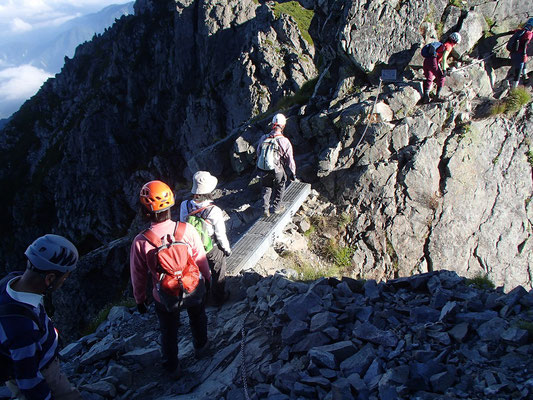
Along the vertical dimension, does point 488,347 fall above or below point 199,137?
below

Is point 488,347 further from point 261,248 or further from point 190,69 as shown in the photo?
point 190,69

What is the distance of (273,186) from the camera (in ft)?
35.0

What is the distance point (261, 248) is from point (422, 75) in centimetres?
892

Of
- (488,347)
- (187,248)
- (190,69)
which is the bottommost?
(488,347)

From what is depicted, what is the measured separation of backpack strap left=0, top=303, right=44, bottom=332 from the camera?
3.55m

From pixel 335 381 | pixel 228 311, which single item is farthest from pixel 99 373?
pixel 335 381

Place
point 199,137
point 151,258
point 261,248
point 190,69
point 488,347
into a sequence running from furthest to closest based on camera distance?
point 190,69 < point 199,137 < point 261,248 < point 151,258 < point 488,347

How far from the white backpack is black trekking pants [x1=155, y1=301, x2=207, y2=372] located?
195 inches

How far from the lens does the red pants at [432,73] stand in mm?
12273

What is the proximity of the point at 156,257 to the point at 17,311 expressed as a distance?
173cm

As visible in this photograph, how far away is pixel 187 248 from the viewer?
16.9ft

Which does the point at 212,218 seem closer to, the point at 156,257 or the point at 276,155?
the point at 156,257

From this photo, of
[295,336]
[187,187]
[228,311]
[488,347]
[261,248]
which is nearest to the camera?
[488,347]

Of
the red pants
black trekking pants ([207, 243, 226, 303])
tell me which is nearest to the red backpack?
black trekking pants ([207, 243, 226, 303])
